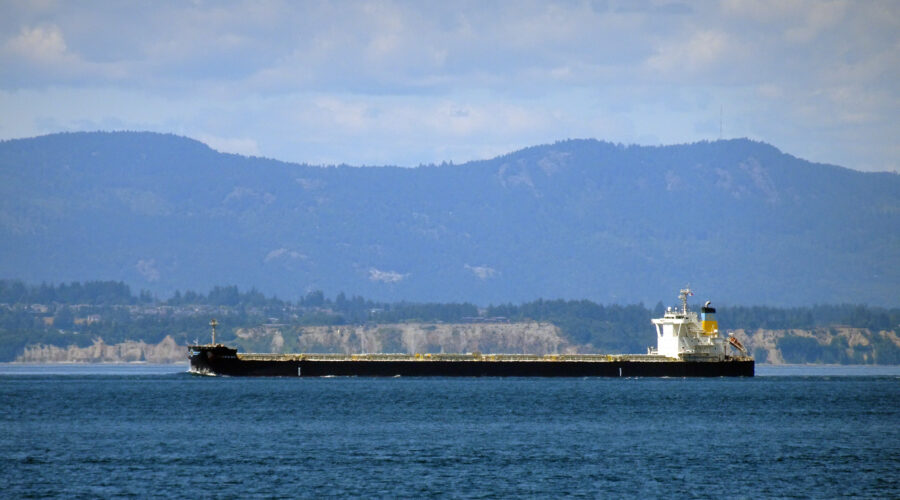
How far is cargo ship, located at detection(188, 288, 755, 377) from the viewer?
12006 centimetres

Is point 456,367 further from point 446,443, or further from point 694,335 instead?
point 446,443

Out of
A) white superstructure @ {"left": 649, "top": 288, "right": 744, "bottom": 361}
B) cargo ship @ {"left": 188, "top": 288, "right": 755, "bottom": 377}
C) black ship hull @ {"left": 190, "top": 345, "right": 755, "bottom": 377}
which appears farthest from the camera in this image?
black ship hull @ {"left": 190, "top": 345, "right": 755, "bottom": 377}

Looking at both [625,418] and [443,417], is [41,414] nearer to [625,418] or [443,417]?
[443,417]

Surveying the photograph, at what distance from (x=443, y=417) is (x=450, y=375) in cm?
4096

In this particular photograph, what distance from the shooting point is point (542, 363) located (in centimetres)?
12350

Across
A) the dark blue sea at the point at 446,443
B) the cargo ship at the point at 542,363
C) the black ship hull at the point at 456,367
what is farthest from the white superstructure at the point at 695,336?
the dark blue sea at the point at 446,443

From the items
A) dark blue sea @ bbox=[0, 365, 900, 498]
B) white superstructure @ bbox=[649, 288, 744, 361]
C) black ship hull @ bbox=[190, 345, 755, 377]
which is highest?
white superstructure @ bbox=[649, 288, 744, 361]

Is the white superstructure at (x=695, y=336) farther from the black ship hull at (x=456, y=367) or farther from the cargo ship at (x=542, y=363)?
the black ship hull at (x=456, y=367)

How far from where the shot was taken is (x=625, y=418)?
8194cm

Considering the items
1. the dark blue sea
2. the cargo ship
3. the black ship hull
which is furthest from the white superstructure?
the dark blue sea

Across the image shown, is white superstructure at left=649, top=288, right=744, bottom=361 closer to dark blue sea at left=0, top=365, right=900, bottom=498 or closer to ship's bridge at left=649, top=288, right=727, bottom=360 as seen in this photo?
ship's bridge at left=649, top=288, right=727, bottom=360

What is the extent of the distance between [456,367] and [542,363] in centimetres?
795

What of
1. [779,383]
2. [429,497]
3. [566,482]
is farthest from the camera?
[779,383]

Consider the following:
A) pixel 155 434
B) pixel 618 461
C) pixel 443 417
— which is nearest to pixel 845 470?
pixel 618 461
